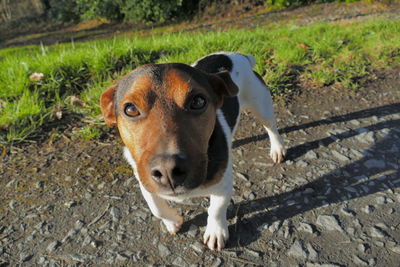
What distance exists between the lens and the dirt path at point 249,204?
2.52 m

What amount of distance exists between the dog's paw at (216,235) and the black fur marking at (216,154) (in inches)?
20.0

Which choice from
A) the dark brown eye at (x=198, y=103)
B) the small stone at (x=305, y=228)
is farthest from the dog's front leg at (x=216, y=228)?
the dark brown eye at (x=198, y=103)

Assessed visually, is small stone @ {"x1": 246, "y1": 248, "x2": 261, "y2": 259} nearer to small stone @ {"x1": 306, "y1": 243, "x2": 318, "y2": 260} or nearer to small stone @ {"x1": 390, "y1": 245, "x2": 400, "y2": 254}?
small stone @ {"x1": 306, "y1": 243, "x2": 318, "y2": 260}

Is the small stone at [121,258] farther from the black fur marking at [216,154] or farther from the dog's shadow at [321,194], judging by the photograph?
the black fur marking at [216,154]

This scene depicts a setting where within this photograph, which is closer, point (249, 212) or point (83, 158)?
point (249, 212)

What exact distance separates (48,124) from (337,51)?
508 centimetres

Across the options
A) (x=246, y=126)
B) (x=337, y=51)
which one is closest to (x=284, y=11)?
(x=337, y=51)

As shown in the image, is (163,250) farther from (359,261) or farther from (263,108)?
(263,108)

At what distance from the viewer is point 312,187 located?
3094 millimetres

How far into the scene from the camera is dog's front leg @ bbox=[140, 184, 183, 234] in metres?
2.49

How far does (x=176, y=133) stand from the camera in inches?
76.5

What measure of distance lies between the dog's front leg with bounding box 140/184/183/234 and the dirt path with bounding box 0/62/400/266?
95mm

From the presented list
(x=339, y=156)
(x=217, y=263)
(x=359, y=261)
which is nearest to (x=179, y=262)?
(x=217, y=263)

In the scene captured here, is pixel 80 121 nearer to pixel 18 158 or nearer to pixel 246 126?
pixel 18 158
